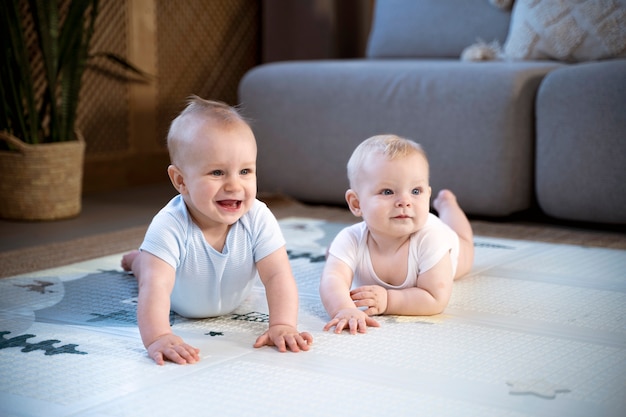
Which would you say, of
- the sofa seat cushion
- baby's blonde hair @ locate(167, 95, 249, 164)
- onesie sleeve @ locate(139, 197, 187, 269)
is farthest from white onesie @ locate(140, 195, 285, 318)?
the sofa seat cushion

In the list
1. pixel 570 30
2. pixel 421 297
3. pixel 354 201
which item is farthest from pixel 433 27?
pixel 421 297

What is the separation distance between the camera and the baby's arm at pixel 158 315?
114 centimetres

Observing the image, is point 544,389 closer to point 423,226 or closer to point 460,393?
point 460,393

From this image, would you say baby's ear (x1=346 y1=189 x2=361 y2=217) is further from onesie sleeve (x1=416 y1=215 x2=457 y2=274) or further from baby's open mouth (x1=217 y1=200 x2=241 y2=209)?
baby's open mouth (x1=217 y1=200 x2=241 y2=209)

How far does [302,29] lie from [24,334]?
7.95ft

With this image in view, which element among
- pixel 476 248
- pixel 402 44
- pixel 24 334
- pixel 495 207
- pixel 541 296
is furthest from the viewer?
pixel 402 44

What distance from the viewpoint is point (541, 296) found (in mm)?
1505

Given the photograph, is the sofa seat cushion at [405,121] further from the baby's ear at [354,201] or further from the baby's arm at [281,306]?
the baby's arm at [281,306]

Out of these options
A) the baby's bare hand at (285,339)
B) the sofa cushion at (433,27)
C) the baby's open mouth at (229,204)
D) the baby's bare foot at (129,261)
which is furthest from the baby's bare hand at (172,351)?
the sofa cushion at (433,27)

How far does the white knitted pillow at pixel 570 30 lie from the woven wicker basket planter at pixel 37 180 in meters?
1.36

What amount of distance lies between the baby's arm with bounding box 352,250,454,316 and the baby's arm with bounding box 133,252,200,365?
1.02 feet

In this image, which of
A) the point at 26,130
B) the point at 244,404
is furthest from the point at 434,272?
the point at 26,130

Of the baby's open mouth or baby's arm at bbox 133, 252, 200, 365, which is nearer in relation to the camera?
baby's arm at bbox 133, 252, 200, 365

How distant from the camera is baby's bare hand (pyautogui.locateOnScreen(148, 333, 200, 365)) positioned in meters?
1.13
